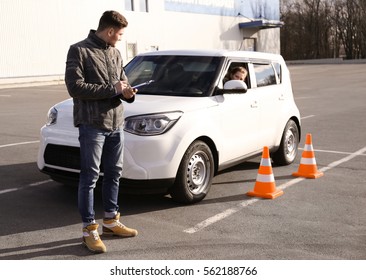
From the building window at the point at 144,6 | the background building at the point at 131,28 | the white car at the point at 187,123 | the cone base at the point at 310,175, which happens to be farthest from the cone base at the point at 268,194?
the building window at the point at 144,6

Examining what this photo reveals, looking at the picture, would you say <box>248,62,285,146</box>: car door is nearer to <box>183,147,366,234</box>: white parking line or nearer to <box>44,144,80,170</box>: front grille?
<box>183,147,366,234</box>: white parking line

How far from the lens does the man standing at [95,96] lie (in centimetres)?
399

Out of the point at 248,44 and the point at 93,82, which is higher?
the point at 248,44

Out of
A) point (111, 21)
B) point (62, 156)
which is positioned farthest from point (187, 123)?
point (111, 21)

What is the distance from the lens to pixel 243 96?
642cm

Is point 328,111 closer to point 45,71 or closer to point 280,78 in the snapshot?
point 280,78

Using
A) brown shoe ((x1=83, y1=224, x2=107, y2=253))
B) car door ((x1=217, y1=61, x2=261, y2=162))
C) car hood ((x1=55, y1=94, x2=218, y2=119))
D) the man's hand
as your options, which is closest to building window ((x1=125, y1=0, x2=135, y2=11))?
A: car door ((x1=217, y1=61, x2=261, y2=162))

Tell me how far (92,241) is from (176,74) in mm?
2790

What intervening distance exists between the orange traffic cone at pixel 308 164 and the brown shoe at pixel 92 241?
3.56 m

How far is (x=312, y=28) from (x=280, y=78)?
257ft

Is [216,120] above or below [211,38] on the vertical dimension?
below

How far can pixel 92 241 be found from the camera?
165 inches

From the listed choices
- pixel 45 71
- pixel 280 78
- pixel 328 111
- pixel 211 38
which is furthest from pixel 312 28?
pixel 280 78

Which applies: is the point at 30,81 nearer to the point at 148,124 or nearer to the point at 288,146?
the point at 288,146
